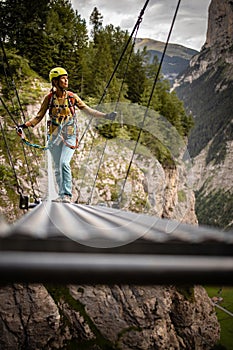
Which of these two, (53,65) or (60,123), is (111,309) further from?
(53,65)

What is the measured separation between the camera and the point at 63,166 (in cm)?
241

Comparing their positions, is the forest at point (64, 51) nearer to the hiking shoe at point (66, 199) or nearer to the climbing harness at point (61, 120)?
the climbing harness at point (61, 120)

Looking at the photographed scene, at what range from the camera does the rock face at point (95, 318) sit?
171 inches

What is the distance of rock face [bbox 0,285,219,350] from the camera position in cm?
434

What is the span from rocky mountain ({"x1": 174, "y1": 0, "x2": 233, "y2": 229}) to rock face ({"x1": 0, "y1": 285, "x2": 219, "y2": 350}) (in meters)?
17.6

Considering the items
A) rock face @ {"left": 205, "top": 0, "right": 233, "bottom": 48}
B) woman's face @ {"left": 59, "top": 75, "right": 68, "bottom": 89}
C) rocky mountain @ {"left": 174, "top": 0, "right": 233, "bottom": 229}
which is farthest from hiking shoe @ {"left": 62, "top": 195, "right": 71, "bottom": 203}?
rock face @ {"left": 205, "top": 0, "right": 233, "bottom": 48}

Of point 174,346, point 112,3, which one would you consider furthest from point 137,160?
point 112,3

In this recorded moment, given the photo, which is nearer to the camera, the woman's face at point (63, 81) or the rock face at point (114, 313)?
the woman's face at point (63, 81)

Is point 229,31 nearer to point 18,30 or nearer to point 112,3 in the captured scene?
point 112,3

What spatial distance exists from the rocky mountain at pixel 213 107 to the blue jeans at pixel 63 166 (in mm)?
21195

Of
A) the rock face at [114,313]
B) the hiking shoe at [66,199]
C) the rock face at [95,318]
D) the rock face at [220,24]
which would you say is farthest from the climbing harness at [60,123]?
the rock face at [220,24]

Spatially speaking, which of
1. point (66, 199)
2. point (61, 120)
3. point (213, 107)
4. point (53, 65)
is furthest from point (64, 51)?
point (213, 107)

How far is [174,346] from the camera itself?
5547 millimetres

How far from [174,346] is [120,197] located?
2262 mm
